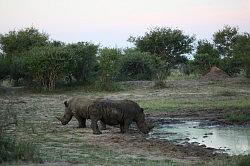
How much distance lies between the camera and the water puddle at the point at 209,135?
17.8m

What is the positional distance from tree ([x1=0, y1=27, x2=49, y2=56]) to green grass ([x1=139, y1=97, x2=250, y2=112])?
2016 centimetres

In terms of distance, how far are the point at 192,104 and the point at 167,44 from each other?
32225mm

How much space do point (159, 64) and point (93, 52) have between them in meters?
8.03

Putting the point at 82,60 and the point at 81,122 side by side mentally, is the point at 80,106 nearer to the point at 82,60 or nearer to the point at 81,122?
the point at 81,122

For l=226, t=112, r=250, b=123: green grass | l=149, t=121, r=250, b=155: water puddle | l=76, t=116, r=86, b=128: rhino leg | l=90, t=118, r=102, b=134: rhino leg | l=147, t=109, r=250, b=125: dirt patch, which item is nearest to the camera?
l=149, t=121, r=250, b=155: water puddle

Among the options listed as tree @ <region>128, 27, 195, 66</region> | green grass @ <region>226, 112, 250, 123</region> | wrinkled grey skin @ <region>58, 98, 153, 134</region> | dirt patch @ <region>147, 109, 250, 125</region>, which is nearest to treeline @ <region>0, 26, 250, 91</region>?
tree @ <region>128, 27, 195, 66</region>

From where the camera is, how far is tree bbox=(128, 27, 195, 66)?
202 ft

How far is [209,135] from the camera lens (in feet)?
66.4

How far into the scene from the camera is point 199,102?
3116cm

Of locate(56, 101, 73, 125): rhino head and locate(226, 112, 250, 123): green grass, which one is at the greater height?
locate(56, 101, 73, 125): rhino head

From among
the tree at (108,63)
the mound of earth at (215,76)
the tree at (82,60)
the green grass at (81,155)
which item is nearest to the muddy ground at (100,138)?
the green grass at (81,155)

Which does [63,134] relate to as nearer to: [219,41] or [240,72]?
[240,72]

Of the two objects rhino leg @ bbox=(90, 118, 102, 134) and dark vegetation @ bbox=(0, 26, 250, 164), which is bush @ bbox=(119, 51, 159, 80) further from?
rhino leg @ bbox=(90, 118, 102, 134)

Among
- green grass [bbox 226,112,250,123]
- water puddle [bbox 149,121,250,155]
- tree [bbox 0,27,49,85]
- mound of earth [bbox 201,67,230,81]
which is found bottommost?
water puddle [bbox 149,121,250,155]
